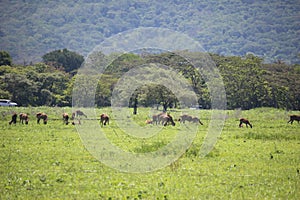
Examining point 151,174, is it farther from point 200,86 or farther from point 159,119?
point 200,86

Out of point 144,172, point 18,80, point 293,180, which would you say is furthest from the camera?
point 18,80

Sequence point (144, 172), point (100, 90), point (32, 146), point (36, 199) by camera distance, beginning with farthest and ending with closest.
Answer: point (100, 90) < point (32, 146) < point (144, 172) < point (36, 199)

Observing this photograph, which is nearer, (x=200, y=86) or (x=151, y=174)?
(x=151, y=174)

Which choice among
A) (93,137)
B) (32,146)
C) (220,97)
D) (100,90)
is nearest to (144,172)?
(32,146)

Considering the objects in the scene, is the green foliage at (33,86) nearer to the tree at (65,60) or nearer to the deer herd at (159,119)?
the tree at (65,60)

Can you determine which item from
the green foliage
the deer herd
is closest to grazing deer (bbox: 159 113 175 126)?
the deer herd

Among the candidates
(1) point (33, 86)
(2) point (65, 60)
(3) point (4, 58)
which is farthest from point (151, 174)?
(2) point (65, 60)

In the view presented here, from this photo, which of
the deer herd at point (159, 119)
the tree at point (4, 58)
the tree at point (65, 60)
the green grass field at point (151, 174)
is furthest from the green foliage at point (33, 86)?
the green grass field at point (151, 174)

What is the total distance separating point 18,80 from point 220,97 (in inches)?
1046

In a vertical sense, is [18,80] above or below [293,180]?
above

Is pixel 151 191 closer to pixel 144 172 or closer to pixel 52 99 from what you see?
pixel 144 172

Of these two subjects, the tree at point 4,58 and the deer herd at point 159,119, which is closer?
the deer herd at point 159,119

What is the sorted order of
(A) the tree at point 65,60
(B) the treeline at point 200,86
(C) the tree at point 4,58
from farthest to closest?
(A) the tree at point 65,60, (C) the tree at point 4,58, (B) the treeline at point 200,86

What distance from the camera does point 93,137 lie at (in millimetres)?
26922
